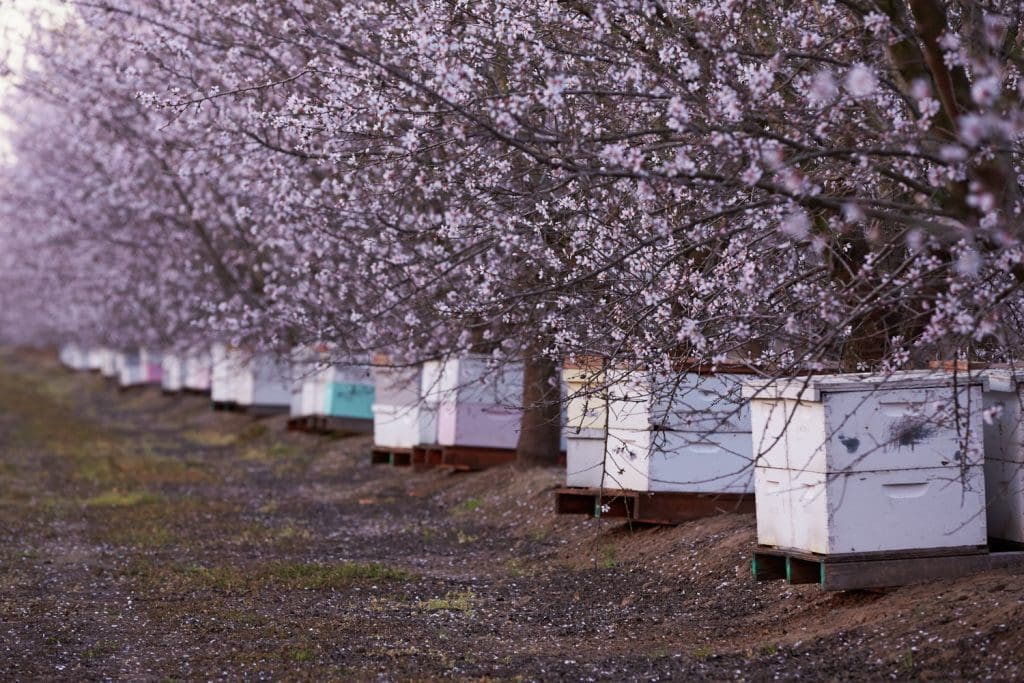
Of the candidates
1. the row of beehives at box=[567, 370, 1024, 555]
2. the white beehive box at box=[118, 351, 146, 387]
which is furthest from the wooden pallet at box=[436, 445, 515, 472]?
the white beehive box at box=[118, 351, 146, 387]

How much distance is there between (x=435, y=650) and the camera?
862cm

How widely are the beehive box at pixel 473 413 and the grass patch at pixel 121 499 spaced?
4077 millimetres

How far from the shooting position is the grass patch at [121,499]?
17758mm

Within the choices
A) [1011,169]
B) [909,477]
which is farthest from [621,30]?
[909,477]

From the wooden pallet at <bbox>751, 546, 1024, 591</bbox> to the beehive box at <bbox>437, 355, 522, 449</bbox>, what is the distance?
8.50m

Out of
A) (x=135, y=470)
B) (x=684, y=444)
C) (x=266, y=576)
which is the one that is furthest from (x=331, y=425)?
(x=684, y=444)

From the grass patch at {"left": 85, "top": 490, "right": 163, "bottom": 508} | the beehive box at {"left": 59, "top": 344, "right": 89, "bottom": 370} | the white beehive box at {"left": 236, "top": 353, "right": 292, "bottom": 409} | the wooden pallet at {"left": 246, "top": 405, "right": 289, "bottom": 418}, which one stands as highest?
the beehive box at {"left": 59, "top": 344, "right": 89, "bottom": 370}

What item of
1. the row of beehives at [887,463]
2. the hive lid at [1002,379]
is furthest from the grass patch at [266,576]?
the hive lid at [1002,379]

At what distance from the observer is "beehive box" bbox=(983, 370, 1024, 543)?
28.9ft

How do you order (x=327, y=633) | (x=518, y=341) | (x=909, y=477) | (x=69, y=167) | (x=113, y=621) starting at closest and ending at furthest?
(x=909, y=477) < (x=327, y=633) < (x=113, y=621) < (x=518, y=341) < (x=69, y=167)

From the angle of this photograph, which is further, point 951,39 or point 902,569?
point 902,569

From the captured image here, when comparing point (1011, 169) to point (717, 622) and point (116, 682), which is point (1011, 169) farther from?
point (116, 682)

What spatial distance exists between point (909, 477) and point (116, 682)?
199 inches

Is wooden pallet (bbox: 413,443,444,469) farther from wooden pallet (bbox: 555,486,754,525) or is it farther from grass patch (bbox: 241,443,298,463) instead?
wooden pallet (bbox: 555,486,754,525)
